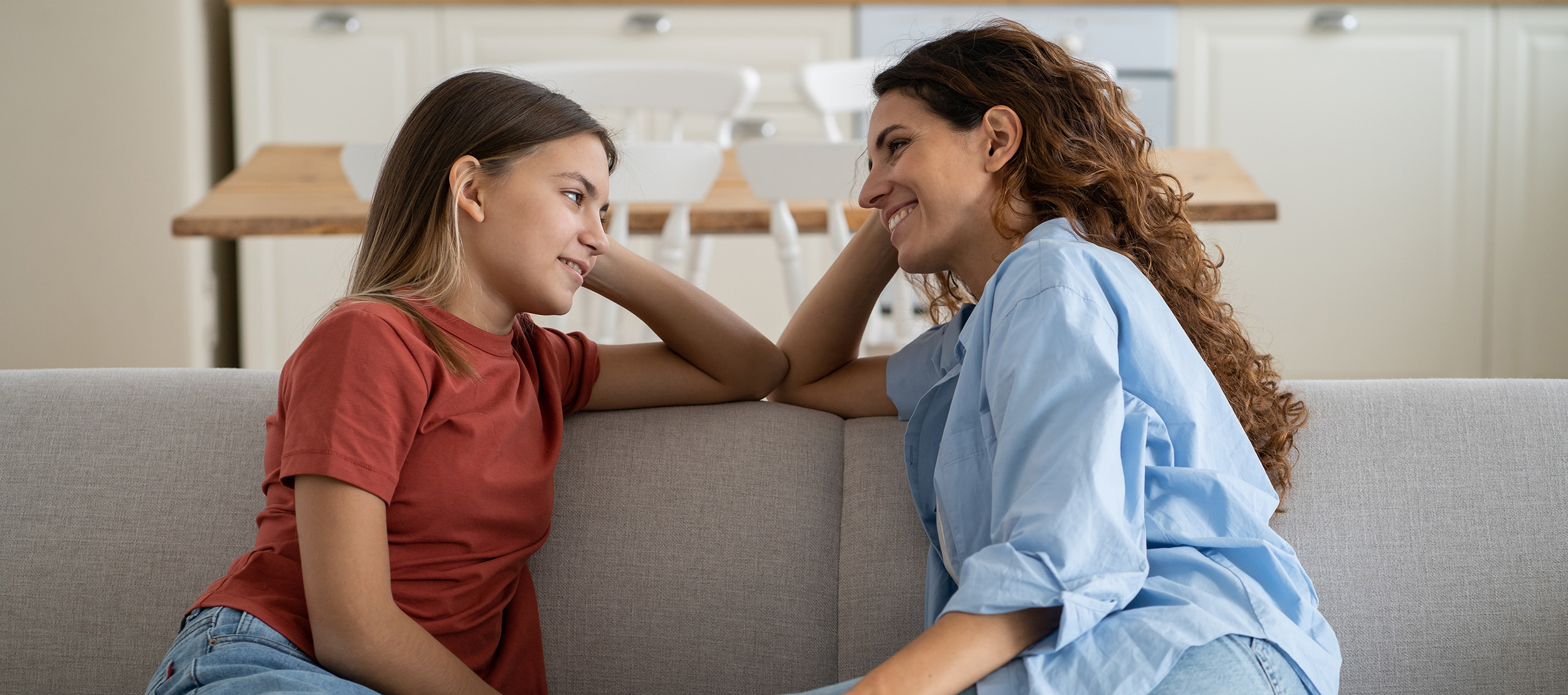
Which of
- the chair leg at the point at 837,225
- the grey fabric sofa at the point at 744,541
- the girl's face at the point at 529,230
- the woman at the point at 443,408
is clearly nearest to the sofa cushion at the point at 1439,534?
the grey fabric sofa at the point at 744,541

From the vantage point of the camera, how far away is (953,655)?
0.73 m

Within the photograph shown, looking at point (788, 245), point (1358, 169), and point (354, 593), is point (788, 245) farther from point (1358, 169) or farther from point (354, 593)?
point (1358, 169)

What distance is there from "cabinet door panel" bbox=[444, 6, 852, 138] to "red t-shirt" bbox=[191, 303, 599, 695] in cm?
257

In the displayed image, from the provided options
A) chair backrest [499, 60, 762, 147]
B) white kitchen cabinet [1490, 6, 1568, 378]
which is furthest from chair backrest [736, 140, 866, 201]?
white kitchen cabinet [1490, 6, 1568, 378]

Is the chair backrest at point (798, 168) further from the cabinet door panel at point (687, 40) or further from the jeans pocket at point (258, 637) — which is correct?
the cabinet door panel at point (687, 40)

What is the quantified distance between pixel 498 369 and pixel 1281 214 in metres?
3.11

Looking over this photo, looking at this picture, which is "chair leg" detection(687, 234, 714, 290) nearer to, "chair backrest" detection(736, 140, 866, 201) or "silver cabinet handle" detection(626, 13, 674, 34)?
"chair backrest" detection(736, 140, 866, 201)

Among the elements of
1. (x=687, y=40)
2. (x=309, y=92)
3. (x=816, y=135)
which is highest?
(x=687, y=40)

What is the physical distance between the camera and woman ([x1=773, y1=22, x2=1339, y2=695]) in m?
0.73

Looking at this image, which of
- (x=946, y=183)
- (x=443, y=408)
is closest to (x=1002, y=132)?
(x=946, y=183)

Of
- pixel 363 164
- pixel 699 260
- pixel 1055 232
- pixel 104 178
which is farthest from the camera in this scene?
pixel 104 178

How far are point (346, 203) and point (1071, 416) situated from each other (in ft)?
5.26

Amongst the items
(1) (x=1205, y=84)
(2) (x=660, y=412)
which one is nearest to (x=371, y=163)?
(2) (x=660, y=412)

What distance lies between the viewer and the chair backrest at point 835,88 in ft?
7.82
